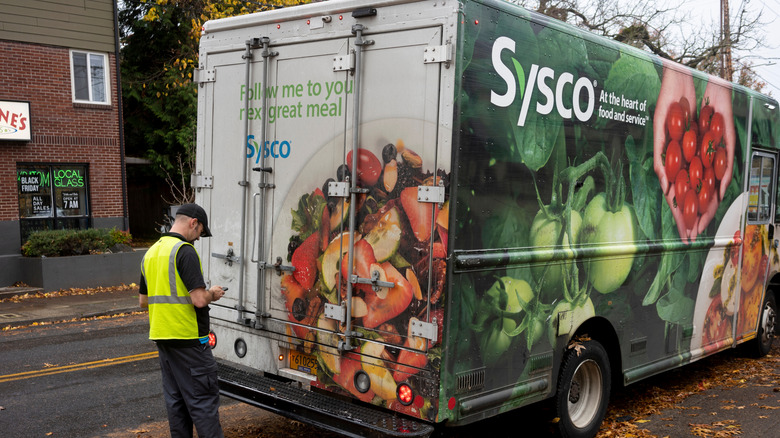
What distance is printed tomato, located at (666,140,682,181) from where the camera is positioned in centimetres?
618

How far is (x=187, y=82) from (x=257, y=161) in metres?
15.9

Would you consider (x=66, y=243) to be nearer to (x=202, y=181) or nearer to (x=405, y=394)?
(x=202, y=181)

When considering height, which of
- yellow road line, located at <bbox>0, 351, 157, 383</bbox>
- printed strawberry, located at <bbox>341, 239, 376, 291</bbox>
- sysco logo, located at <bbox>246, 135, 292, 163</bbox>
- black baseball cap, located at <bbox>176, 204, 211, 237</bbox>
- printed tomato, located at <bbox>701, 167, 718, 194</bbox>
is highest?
sysco logo, located at <bbox>246, 135, 292, 163</bbox>

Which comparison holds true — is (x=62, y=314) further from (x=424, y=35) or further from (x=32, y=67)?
(x=424, y=35)

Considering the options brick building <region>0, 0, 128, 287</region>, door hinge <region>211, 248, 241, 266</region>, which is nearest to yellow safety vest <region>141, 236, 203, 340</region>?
door hinge <region>211, 248, 241, 266</region>

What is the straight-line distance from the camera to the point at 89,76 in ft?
52.6

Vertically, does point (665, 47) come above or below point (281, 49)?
above

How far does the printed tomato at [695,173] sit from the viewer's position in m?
6.52

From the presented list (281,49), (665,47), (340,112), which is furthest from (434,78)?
(665,47)

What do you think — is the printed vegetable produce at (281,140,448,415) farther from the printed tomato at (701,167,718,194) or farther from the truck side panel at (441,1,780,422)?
the printed tomato at (701,167,718,194)

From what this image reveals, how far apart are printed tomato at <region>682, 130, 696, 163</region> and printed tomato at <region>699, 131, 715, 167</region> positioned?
159 millimetres

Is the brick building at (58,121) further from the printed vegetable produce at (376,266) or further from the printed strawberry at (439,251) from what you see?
the printed strawberry at (439,251)

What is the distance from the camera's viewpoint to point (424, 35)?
4266mm

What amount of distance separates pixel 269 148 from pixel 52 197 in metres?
12.2
